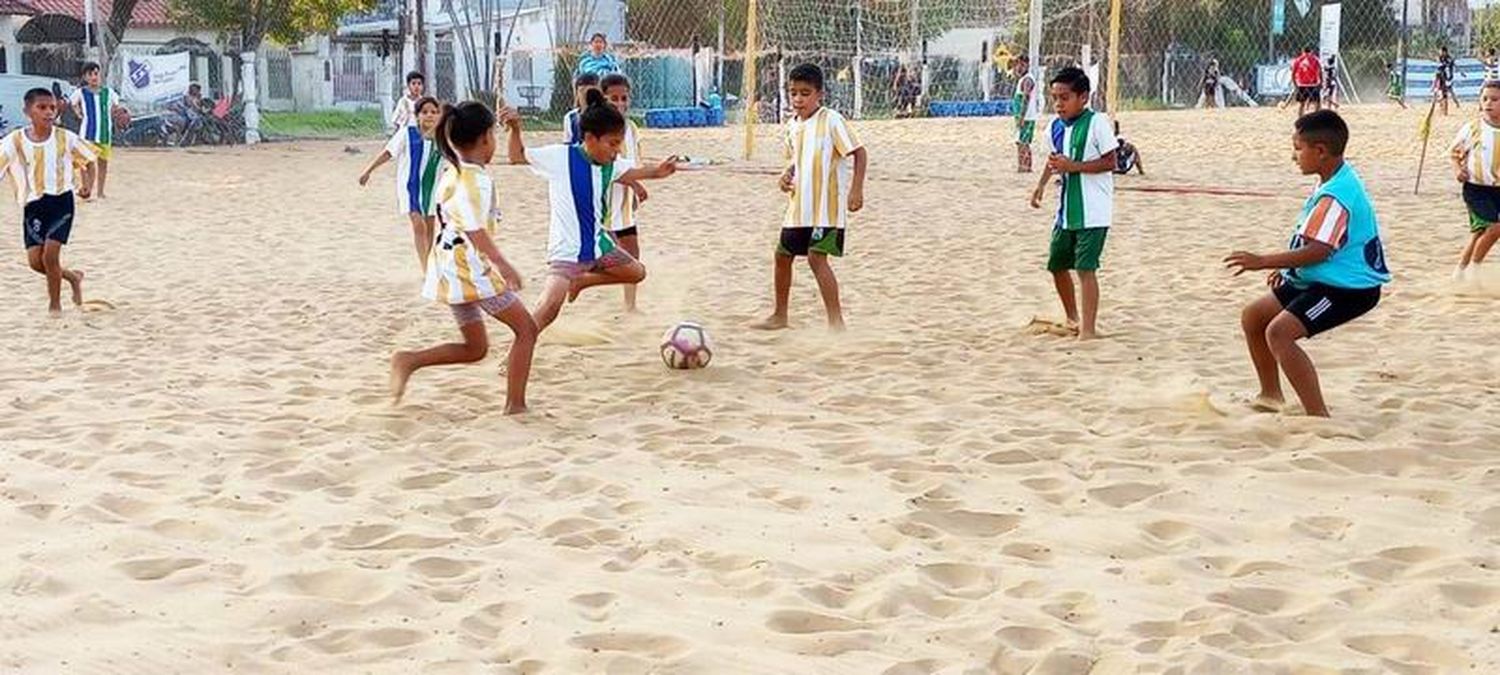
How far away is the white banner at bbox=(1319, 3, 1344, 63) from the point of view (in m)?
38.1

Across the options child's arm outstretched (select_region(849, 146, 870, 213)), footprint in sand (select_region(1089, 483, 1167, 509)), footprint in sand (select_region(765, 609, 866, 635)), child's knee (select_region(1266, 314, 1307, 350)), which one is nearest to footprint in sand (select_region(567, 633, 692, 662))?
footprint in sand (select_region(765, 609, 866, 635))

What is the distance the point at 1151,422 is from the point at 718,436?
5.00 ft

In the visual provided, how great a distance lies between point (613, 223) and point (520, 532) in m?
3.93

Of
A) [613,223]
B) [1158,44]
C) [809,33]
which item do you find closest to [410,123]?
[613,223]

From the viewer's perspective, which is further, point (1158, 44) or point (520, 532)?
point (1158, 44)

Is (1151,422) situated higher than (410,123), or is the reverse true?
(410,123)

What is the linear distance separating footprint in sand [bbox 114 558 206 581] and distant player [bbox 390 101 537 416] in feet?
6.05

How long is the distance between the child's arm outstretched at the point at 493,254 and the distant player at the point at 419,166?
3806 mm

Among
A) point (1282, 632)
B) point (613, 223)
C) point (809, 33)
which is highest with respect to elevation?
point (809, 33)

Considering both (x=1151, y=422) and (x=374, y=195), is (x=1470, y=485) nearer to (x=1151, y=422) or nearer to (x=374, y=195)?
(x=1151, y=422)

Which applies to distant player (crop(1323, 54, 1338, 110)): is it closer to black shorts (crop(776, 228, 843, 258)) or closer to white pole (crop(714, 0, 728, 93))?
white pole (crop(714, 0, 728, 93))

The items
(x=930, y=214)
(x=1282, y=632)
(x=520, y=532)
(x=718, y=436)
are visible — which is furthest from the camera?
(x=930, y=214)

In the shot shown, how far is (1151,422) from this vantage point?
18.0 ft

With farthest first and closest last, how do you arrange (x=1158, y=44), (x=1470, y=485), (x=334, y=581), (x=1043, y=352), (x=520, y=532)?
(x=1158, y=44), (x=1043, y=352), (x=1470, y=485), (x=520, y=532), (x=334, y=581)
